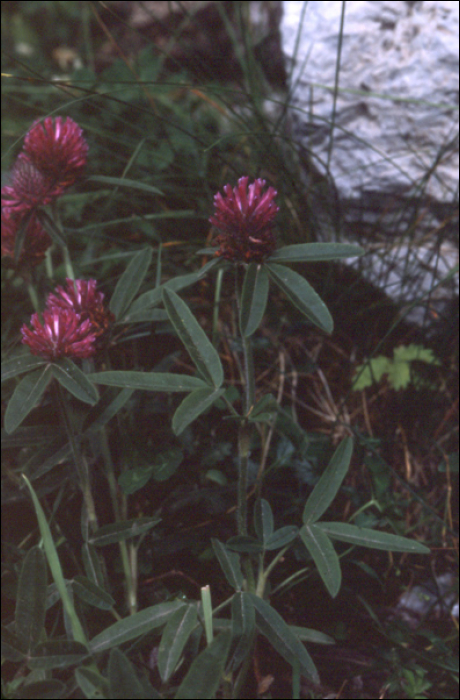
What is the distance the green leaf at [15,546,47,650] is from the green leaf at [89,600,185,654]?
0.10 metres

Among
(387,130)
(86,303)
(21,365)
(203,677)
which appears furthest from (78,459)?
(387,130)

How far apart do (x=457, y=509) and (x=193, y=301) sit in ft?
3.42

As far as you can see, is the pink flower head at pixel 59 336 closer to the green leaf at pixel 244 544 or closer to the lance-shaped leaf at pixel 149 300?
the lance-shaped leaf at pixel 149 300

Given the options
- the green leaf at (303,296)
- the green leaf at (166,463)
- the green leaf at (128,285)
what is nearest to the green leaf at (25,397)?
the green leaf at (128,285)

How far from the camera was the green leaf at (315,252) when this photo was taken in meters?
1.11

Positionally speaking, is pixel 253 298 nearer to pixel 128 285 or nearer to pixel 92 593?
pixel 128 285

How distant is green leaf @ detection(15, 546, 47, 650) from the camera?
3.15ft

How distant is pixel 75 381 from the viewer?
3.59ft

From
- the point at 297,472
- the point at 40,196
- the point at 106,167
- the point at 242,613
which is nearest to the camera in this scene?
the point at 242,613

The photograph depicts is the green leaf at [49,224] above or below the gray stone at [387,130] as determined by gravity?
below

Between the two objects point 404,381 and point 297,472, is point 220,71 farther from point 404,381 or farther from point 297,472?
point 297,472

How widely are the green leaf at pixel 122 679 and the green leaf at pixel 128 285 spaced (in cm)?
75

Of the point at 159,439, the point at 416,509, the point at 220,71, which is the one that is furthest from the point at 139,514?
the point at 220,71

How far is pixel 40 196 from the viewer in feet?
4.67
